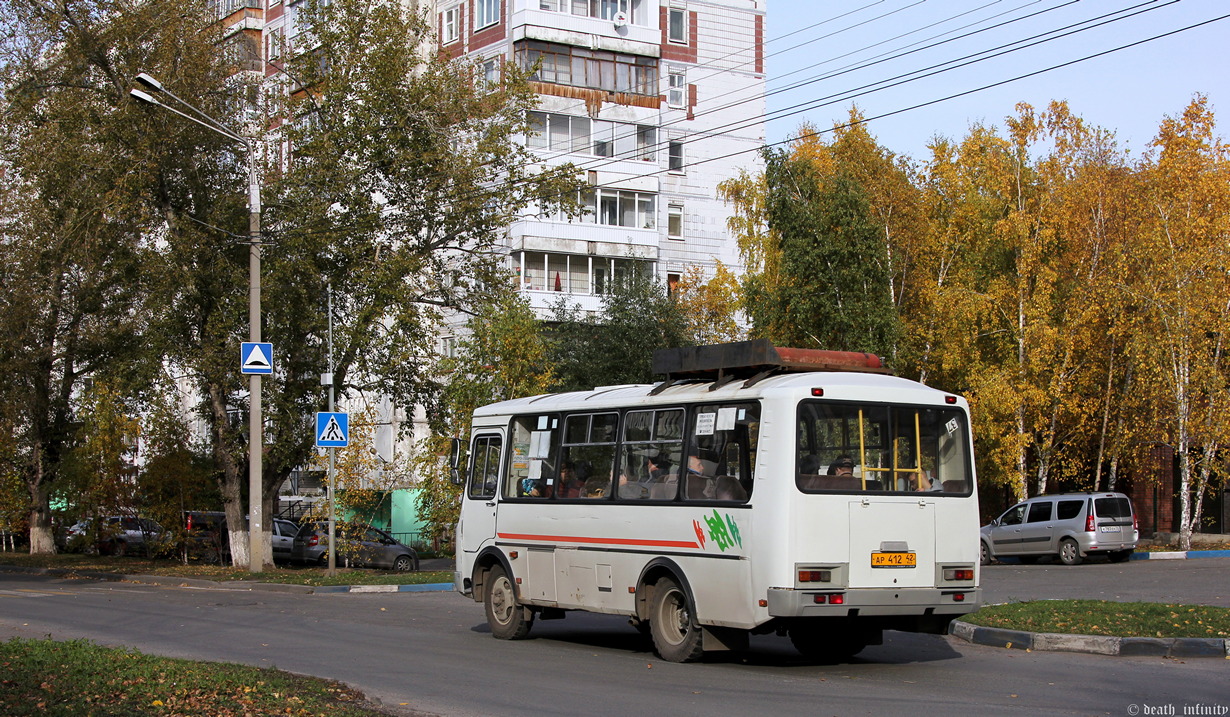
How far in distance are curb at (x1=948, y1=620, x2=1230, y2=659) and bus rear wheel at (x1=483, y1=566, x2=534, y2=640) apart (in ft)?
18.5

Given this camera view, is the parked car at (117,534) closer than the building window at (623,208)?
Yes

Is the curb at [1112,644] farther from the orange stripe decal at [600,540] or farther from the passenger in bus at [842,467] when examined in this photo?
the orange stripe decal at [600,540]

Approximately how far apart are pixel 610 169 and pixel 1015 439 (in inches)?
825

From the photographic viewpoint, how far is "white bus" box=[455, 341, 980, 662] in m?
11.9

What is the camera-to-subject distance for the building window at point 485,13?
53.6m

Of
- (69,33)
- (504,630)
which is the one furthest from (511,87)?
(504,630)

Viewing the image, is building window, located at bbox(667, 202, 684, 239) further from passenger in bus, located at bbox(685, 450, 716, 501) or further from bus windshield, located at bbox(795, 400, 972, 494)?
bus windshield, located at bbox(795, 400, 972, 494)

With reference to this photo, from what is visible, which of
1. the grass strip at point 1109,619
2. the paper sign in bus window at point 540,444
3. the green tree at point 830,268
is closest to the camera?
the grass strip at point 1109,619

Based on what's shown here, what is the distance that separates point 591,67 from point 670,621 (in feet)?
137

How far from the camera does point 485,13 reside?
178 ft

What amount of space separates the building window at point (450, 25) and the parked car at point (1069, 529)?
112ft

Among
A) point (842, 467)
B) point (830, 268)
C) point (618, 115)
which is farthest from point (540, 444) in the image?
point (618, 115)

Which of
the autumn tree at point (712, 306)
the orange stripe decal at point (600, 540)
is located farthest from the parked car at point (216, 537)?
the orange stripe decal at point (600, 540)

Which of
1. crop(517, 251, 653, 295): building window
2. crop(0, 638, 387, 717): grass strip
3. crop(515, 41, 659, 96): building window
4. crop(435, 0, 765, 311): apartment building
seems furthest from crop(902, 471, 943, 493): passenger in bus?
crop(515, 41, 659, 96): building window
